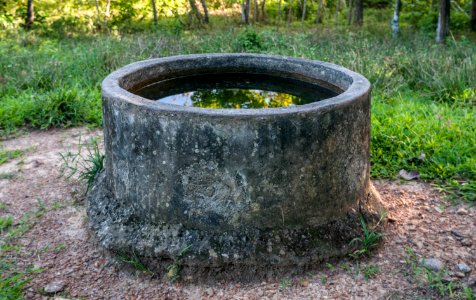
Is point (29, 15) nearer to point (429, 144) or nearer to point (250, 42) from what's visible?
point (250, 42)

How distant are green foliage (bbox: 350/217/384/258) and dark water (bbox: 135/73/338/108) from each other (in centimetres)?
96

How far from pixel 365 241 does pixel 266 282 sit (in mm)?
656

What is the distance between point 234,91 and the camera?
3.85 m

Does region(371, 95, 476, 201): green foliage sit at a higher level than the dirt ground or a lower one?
higher

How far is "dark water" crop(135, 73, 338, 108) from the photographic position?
3.57 m

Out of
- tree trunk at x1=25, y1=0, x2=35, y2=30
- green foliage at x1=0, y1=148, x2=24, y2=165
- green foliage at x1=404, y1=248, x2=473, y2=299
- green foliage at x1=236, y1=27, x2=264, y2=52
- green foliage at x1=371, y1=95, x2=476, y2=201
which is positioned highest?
tree trunk at x1=25, y1=0, x2=35, y2=30

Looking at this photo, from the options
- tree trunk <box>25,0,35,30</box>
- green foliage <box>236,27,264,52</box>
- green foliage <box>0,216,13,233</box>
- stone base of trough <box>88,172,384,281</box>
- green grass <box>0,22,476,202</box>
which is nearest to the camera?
stone base of trough <box>88,172,384,281</box>

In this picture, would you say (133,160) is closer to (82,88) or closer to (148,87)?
(148,87)

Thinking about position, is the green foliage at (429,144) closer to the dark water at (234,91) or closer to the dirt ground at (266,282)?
the dirt ground at (266,282)

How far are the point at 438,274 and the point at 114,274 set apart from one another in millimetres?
1822

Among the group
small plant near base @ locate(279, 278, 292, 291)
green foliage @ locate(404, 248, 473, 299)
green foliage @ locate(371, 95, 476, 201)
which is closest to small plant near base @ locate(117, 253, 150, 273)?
small plant near base @ locate(279, 278, 292, 291)

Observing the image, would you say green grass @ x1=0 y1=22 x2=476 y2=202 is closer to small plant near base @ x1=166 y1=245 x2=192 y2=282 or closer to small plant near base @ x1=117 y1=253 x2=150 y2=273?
small plant near base @ x1=166 y1=245 x2=192 y2=282

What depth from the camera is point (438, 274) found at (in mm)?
2885

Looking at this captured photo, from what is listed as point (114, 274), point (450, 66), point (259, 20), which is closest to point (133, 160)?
point (114, 274)
